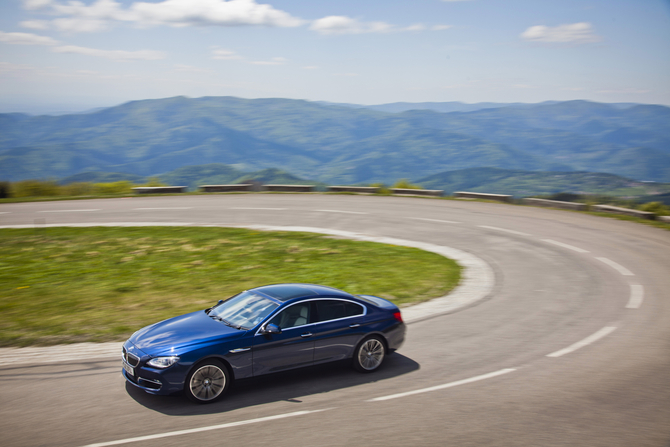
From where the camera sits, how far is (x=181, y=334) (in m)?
7.21

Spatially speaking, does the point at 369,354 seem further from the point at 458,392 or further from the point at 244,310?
the point at 244,310

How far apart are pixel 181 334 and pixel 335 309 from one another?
2.31 meters

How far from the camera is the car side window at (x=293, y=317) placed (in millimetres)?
7517

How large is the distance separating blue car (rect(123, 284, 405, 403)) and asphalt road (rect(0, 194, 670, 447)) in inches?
10.7

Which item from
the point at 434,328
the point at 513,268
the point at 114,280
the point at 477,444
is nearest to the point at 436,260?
the point at 513,268

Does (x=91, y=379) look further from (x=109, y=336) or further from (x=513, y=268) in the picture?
(x=513, y=268)

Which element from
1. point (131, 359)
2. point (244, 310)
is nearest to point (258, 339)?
point (244, 310)

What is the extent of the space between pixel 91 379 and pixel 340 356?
12.2 ft

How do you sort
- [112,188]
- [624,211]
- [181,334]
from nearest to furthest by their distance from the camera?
[181,334] → [624,211] → [112,188]

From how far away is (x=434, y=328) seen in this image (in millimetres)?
10320

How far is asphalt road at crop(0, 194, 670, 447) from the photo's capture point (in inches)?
238

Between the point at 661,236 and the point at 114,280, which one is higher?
the point at 661,236

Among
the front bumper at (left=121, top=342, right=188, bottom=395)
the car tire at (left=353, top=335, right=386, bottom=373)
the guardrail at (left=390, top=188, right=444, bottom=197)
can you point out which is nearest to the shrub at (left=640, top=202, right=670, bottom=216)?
the guardrail at (left=390, top=188, right=444, bottom=197)

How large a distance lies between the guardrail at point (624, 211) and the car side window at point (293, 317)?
2342 centimetres
